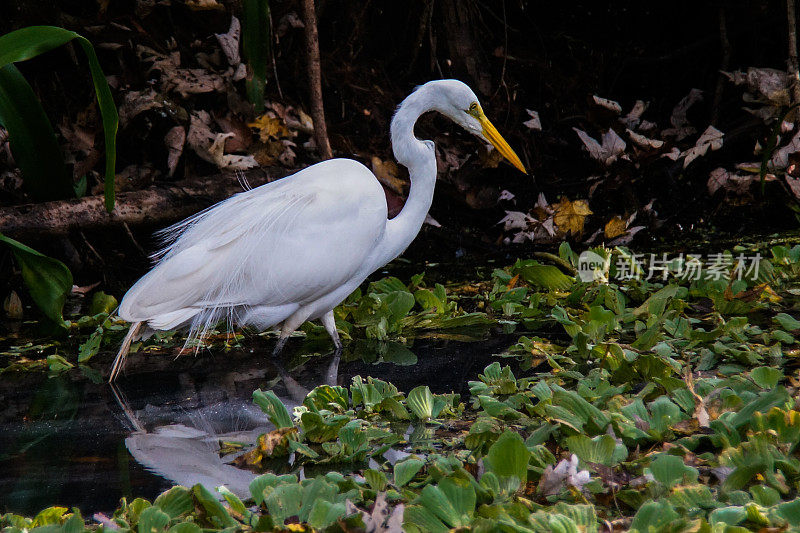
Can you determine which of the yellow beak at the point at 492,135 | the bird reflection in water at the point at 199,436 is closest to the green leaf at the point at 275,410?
the bird reflection in water at the point at 199,436

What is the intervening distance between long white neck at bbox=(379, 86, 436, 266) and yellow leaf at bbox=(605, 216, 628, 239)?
163 centimetres

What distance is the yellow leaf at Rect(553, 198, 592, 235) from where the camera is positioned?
192 inches

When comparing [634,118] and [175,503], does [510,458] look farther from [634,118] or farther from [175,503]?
[634,118]

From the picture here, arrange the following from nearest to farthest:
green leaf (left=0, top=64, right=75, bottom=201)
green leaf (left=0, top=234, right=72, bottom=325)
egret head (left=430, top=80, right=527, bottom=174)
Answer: green leaf (left=0, top=234, right=72, bottom=325)
green leaf (left=0, top=64, right=75, bottom=201)
egret head (left=430, top=80, right=527, bottom=174)

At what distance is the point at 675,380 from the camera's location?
7.54ft

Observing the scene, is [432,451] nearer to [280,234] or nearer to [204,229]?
[280,234]

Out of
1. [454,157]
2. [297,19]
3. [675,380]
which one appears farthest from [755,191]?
[675,380]

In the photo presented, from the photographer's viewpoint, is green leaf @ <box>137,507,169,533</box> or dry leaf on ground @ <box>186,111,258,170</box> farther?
dry leaf on ground @ <box>186,111,258,170</box>

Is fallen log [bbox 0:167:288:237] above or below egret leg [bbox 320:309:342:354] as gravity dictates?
above

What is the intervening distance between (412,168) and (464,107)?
0.38m

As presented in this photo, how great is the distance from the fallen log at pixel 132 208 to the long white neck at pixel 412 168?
124 cm

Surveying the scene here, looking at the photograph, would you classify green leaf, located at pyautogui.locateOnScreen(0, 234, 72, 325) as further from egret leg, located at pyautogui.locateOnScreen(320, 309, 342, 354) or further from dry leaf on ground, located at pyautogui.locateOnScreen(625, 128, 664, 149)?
dry leaf on ground, located at pyautogui.locateOnScreen(625, 128, 664, 149)

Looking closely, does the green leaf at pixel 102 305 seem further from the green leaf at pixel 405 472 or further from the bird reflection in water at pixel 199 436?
the green leaf at pixel 405 472

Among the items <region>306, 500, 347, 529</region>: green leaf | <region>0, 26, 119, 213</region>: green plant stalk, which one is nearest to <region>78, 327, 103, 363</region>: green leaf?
<region>0, 26, 119, 213</region>: green plant stalk
